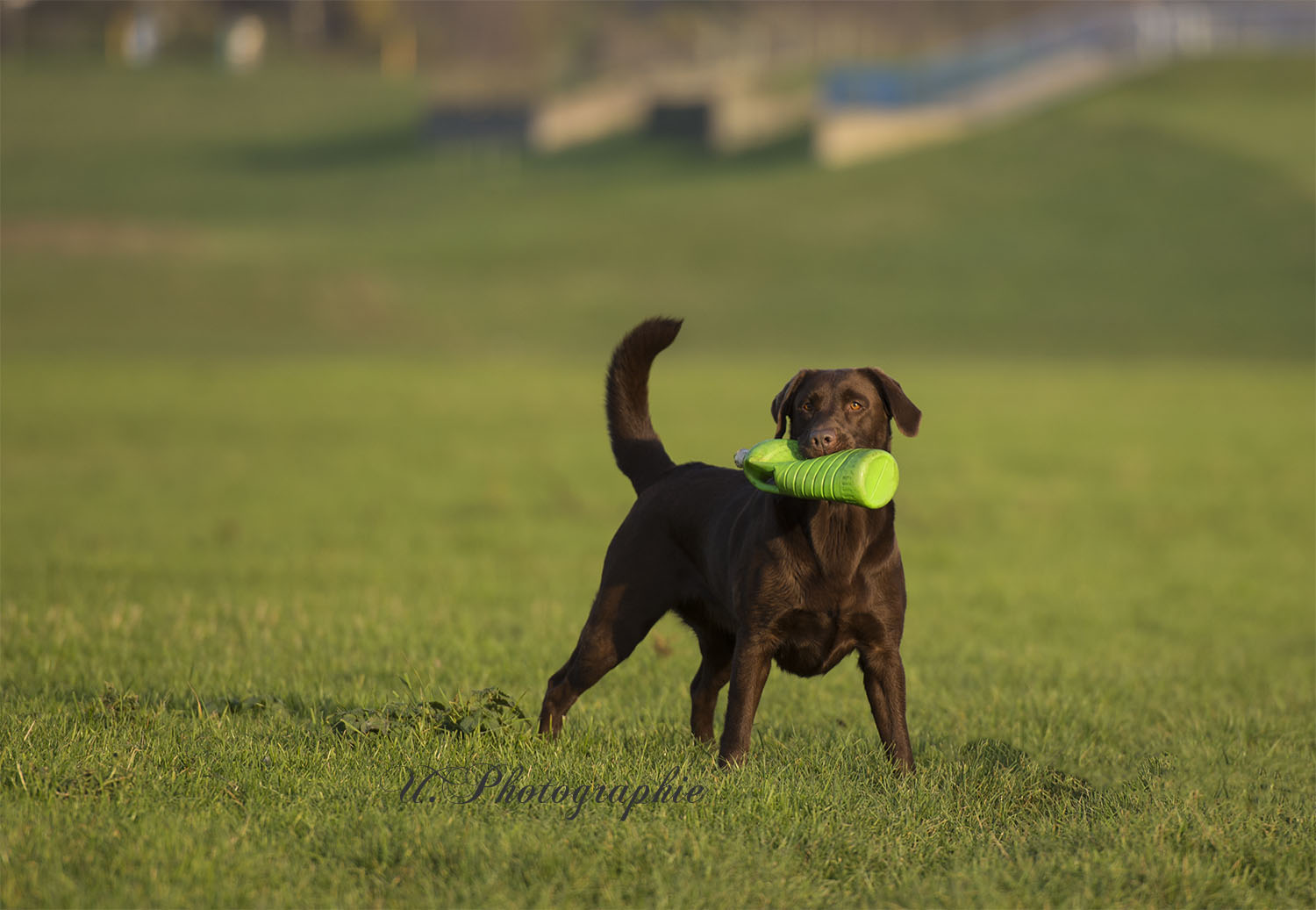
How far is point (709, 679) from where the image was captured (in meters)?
6.44

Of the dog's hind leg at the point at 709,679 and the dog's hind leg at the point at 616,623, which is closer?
the dog's hind leg at the point at 616,623

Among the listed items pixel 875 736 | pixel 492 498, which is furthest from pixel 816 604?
pixel 492 498

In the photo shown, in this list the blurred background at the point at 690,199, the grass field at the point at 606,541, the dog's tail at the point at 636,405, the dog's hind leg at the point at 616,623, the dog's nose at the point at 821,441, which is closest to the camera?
the grass field at the point at 606,541

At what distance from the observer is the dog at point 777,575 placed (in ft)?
18.3

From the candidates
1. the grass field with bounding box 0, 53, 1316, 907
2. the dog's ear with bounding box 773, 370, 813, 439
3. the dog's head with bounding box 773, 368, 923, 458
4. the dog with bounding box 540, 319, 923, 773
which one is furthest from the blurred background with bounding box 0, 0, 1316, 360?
the dog's head with bounding box 773, 368, 923, 458

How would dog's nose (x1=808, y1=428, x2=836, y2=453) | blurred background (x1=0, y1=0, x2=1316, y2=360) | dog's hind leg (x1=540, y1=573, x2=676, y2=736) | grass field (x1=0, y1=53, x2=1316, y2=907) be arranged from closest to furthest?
grass field (x1=0, y1=53, x2=1316, y2=907) → dog's nose (x1=808, y1=428, x2=836, y2=453) → dog's hind leg (x1=540, y1=573, x2=676, y2=736) → blurred background (x1=0, y1=0, x2=1316, y2=360)

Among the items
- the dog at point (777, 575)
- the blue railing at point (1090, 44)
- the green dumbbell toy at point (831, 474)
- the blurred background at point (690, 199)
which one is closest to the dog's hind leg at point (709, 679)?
the dog at point (777, 575)

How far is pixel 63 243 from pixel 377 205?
19985 mm

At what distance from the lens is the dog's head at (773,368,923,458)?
5.59m

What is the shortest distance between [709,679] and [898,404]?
1.53m

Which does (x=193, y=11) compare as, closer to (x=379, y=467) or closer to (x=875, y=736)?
(x=379, y=467)

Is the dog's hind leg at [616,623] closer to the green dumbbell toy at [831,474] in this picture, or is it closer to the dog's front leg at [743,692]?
the dog's front leg at [743,692]

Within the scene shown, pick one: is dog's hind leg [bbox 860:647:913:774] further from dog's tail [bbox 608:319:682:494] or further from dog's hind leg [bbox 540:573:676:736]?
dog's tail [bbox 608:319:682:494]

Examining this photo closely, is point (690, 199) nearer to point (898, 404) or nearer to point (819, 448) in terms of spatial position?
point (898, 404)
